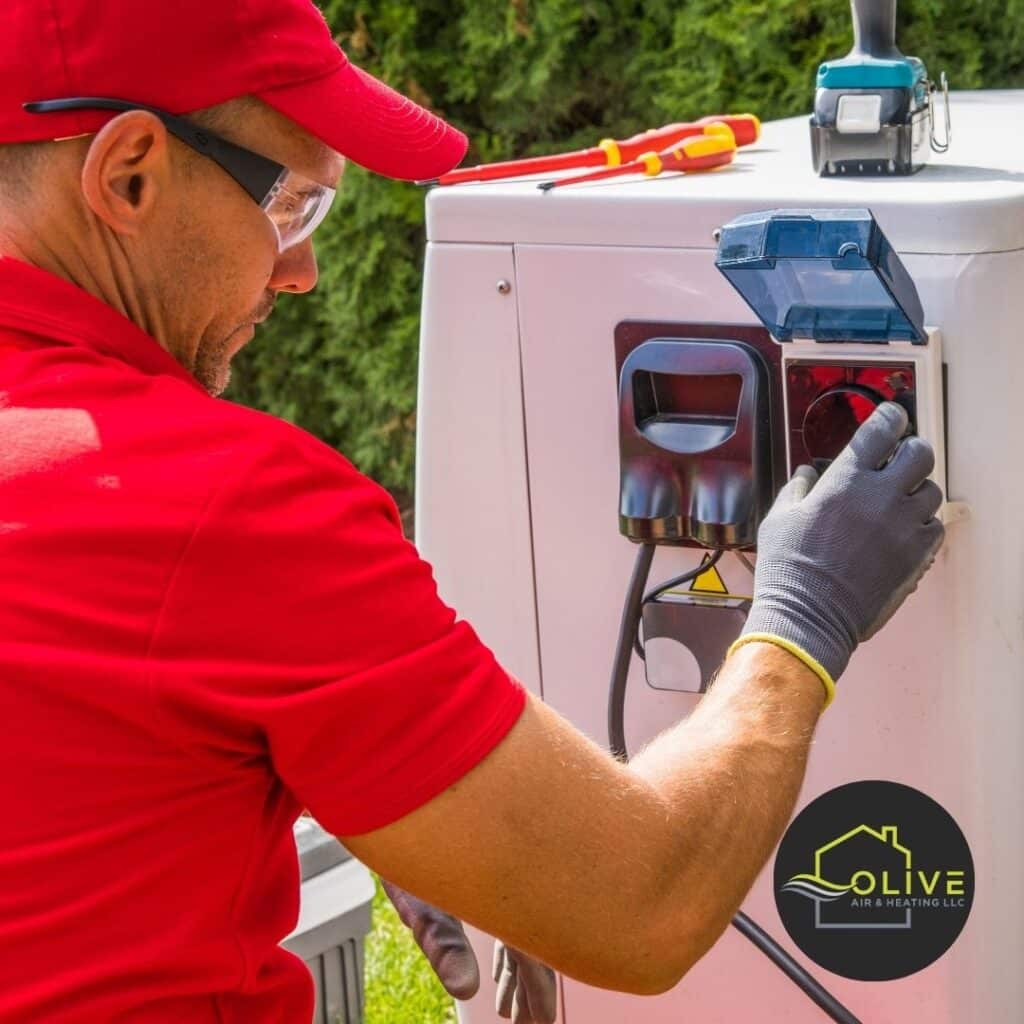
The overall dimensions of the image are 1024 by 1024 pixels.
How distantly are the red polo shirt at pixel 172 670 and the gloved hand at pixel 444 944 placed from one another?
2.14 ft

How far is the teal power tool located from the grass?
1.77 metres

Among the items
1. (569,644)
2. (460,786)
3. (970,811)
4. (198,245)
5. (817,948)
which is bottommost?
(817,948)

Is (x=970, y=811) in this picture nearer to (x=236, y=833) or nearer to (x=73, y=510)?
(x=236, y=833)

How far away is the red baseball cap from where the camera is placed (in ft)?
4.14

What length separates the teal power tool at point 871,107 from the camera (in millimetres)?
1694

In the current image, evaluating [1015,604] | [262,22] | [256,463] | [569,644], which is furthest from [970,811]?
[262,22]

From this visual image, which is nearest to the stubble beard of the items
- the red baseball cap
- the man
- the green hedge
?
the man

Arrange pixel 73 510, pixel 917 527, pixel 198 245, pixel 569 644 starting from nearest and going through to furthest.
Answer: pixel 73 510 → pixel 198 245 → pixel 917 527 → pixel 569 644

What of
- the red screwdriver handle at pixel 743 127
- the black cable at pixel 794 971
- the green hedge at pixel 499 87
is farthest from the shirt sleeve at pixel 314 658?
the green hedge at pixel 499 87

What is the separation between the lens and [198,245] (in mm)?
1360

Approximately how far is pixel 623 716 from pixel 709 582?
0.65 feet

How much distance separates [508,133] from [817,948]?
8.14ft

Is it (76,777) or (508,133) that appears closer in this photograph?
(76,777)

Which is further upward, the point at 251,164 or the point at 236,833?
the point at 251,164
